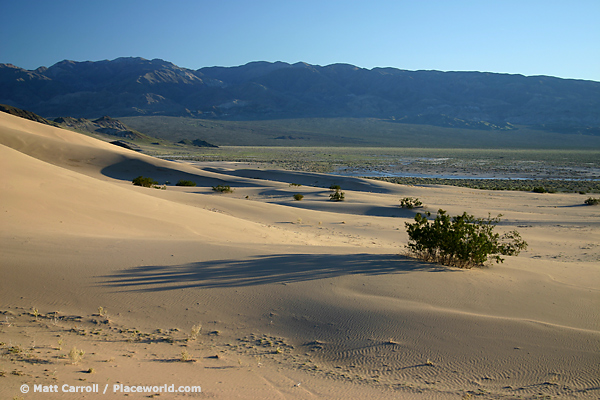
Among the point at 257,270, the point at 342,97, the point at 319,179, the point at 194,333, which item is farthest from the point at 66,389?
the point at 342,97

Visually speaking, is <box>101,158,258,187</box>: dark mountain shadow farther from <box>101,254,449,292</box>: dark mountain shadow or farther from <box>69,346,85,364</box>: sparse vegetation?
<box>69,346,85,364</box>: sparse vegetation

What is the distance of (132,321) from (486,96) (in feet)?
577

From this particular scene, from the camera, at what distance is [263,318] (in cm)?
473

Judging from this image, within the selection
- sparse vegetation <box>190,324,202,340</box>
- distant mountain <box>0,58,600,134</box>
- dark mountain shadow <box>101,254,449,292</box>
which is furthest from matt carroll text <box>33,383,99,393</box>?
distant mountain <box>0,58,600,134</box>

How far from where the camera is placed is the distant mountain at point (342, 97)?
476 feet

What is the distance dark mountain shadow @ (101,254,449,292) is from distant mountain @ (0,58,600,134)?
139 metres

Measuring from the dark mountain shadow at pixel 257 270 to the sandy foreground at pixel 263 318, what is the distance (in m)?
0.03

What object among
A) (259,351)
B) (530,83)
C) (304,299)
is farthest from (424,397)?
(530,83)

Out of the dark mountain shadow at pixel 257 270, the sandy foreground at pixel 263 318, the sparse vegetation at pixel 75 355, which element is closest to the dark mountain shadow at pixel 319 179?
the sandy foreground at pixel 263 318

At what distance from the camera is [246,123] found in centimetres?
13012

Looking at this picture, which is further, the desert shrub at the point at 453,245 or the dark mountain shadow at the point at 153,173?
the dark mountain shadow at the point at 153,173

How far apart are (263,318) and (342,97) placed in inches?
6580

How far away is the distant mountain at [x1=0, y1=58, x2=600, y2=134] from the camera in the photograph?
14512cm

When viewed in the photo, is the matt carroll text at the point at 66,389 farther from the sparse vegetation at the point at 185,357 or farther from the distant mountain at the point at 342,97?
the distant mountain at the point at 342,97
